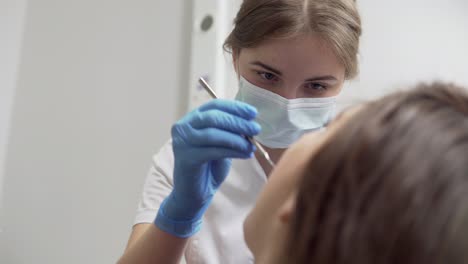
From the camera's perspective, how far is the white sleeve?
95 cm

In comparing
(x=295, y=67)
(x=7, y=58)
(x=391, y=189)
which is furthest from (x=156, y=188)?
(x=7, y=58)

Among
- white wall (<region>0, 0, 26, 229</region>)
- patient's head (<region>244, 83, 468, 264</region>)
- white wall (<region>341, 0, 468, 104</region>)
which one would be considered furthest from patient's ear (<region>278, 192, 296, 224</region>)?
white wall (<region>0, 0, 26, 229</region>)

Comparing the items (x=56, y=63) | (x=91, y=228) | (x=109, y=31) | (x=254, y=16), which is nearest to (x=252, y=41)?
(x=254, y=16)

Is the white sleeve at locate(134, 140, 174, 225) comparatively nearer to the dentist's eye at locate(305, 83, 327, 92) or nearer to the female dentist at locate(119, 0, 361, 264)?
the female dentist at locate(119, 0, 361, 264)

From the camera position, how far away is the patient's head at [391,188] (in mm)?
373

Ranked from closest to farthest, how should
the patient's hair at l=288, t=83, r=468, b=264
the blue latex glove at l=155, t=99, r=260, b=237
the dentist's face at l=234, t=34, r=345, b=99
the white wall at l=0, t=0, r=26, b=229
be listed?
the patient's hair at l=288, t=83, r=468, b=264
the blue latex glove at l=155, t=99, r=260, b=237
the dentist's face at l=234, t=34, r=345, b=99
the white wall at l=0, t=0, r=26, b=229

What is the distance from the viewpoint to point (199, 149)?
740mm

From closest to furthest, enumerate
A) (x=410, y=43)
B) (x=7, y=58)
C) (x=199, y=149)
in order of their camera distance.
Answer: (x=199, y=149), (x=410, y=43), (x=7, y=58)

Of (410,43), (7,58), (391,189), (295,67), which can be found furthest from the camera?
(7,58)

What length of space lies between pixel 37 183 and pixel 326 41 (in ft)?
4.61

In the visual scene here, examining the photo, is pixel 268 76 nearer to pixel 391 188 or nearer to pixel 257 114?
pixel 257 114

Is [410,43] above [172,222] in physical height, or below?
above

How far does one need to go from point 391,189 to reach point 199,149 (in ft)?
1.35

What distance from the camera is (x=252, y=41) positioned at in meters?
0.94
